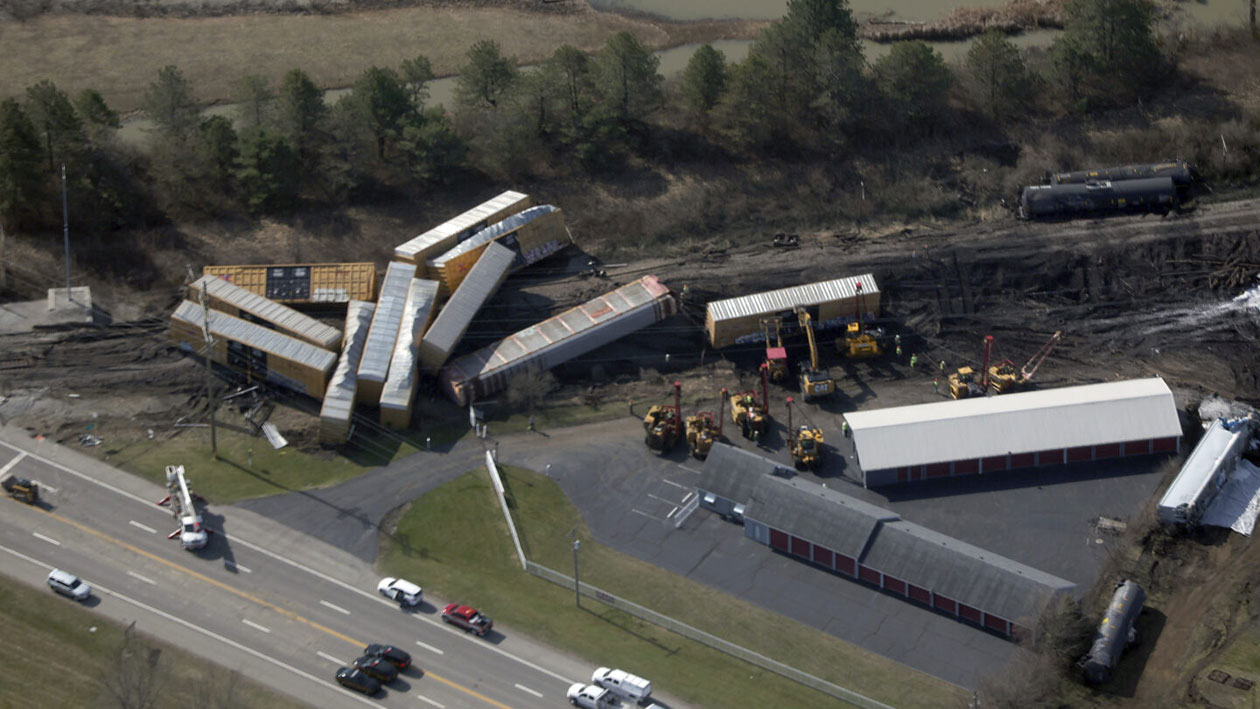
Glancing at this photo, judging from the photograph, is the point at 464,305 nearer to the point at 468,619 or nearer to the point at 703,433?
the point at 703,433

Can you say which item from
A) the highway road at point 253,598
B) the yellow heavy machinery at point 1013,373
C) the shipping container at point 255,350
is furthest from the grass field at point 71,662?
the yellow heavy machinery at point 1013,373

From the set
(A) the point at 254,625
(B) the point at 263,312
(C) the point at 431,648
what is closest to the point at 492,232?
(B) the point at 263,312

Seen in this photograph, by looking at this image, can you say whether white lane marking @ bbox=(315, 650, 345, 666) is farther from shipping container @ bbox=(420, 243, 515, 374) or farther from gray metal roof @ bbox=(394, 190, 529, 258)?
gray metal roof @ bbox=(394, 190, 529, 258)

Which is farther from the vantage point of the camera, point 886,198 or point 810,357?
point 886,198

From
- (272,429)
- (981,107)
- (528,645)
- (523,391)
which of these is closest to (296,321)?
(272,429)

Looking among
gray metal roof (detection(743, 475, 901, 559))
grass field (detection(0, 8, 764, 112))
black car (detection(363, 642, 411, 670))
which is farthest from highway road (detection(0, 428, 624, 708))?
grass field (detection(0, 8, 764, 112))

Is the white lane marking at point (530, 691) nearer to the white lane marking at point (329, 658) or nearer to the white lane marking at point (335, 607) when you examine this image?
the white lane marking at point (329, 658)

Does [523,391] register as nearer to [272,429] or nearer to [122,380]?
[272,429]
